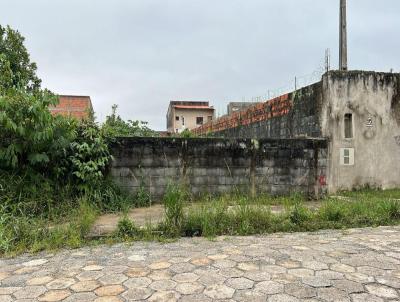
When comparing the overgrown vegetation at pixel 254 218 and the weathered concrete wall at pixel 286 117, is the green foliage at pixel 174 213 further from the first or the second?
the weathered concrete wall at pixel 286 117

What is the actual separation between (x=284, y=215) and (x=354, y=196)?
3.33m

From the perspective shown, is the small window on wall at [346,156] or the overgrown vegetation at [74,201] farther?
the small window on wall at [346,156]

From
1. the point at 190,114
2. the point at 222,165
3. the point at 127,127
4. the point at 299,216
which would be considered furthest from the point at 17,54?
the point at 190,114

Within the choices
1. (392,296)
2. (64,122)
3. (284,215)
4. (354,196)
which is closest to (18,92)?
(64,122)

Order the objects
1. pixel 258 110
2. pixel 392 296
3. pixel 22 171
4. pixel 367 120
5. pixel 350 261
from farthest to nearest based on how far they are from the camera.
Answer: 1. pixel 258 110
2. pixel 367 120
3. pixel 22 171
4. pixel 350 261
5. pixel 392 296

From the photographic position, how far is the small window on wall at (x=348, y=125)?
8.95m

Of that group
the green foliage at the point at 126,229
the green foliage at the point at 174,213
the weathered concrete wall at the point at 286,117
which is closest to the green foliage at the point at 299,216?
the green foliage at the point at 174,213

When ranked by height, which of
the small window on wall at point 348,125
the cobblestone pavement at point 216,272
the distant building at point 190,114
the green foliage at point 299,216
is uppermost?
the distant building at point 190,114

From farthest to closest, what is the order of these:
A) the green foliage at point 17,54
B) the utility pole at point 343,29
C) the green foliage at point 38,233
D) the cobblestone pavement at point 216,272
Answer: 1. the green foliage at point 17,54
2. the utility pole at point 343,29
3. the green foliage at point 38,233
4. the cobblestone pavement at point 216,272

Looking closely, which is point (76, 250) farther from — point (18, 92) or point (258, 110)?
point (258, 110)

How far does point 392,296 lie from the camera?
286cm

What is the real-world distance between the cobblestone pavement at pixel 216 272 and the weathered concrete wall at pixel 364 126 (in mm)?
4431

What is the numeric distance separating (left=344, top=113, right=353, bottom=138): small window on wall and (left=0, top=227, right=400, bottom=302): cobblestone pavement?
4.71 metres

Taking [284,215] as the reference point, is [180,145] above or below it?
above
